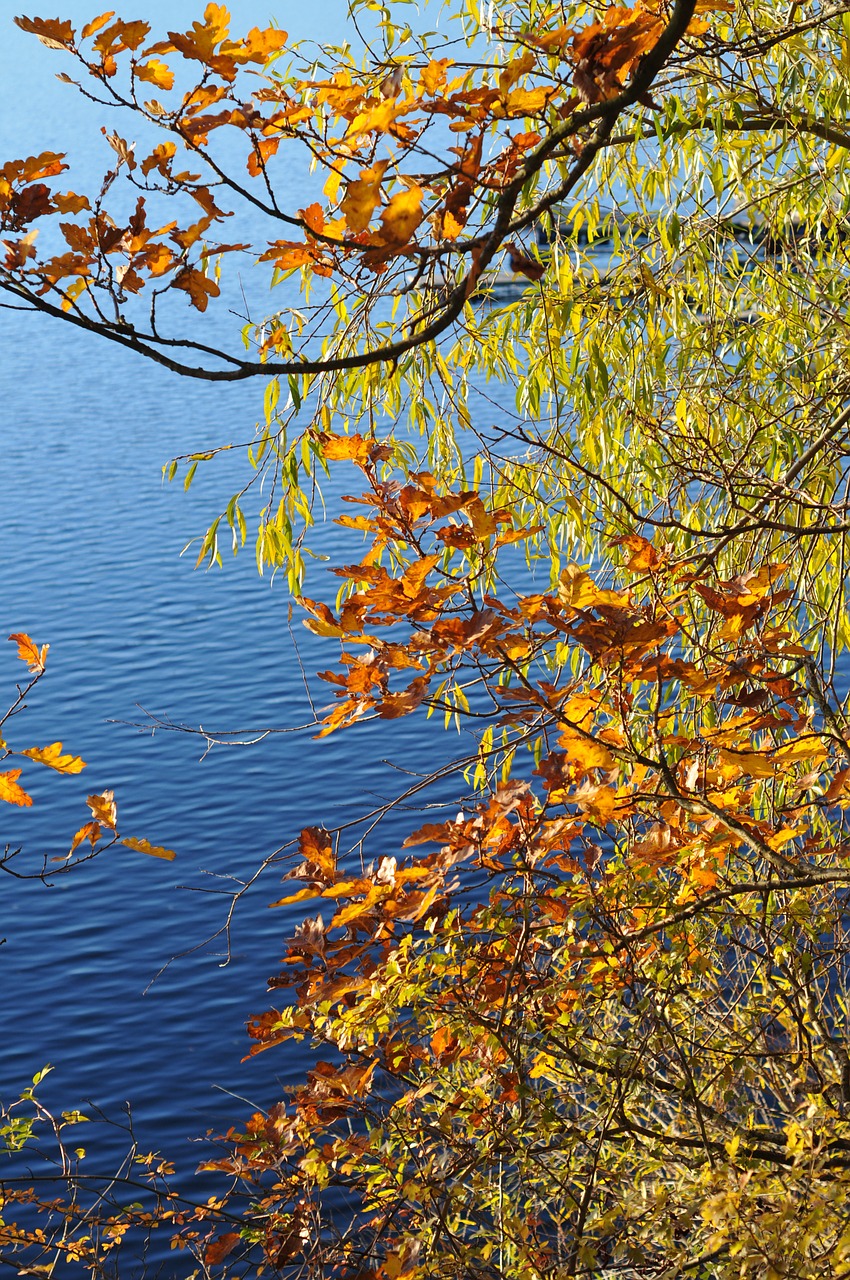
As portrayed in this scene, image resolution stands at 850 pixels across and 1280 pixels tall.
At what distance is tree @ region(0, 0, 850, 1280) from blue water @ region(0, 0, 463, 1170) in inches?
35.8

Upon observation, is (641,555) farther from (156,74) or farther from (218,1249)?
(218,1249)

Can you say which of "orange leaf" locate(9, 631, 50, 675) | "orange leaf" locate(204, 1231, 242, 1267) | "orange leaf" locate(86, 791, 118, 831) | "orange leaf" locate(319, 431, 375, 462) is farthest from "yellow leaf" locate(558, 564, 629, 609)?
"orange leaf" locate(204, 1231, 242, 1267)

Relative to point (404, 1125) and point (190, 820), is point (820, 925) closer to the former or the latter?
point (404, 1125)

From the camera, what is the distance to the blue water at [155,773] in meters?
7.50

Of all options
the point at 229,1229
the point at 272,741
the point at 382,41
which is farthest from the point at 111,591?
the point at 382,41

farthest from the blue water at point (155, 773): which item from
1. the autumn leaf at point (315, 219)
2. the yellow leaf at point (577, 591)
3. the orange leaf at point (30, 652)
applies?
the autumn leaf at point (315, 219)

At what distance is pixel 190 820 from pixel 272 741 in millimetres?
1468

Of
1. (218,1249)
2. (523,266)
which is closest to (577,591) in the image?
(523,266)

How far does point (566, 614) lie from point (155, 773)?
826cm

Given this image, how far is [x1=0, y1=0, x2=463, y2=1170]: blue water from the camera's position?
750cm

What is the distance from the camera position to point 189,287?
7.48ft

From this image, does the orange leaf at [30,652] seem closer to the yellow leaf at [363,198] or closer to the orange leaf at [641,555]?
the orange leaf at [641,555]

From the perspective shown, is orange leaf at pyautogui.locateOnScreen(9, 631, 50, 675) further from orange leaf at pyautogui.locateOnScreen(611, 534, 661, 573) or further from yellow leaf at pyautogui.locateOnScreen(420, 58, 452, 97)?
yellow leaf at pyautogui.locateOnScreen(420, 58, 452, 97)

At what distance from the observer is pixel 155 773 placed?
34.6 ft
